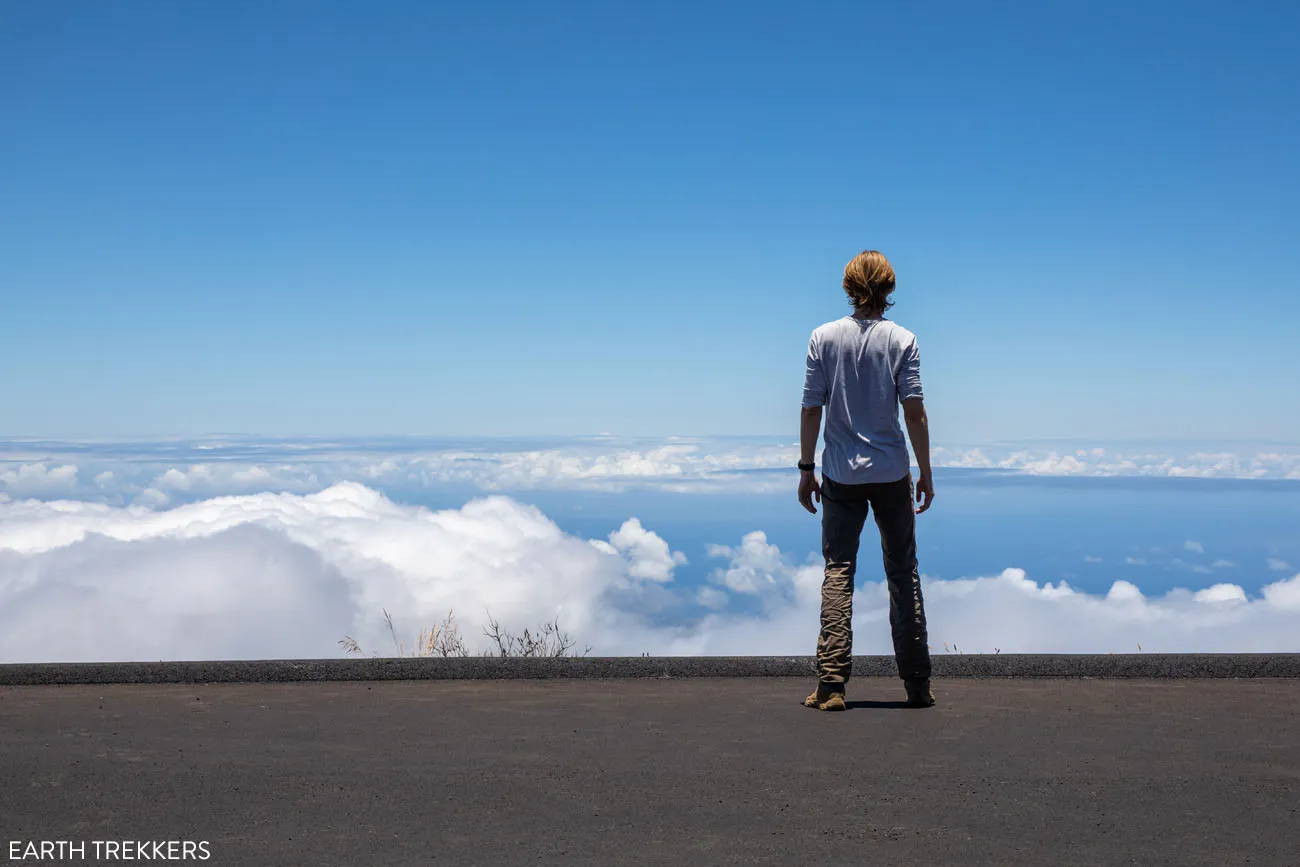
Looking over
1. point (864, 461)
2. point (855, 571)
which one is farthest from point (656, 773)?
point (864, 461)

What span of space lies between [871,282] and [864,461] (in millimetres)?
884

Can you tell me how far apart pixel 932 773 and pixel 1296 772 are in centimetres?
140

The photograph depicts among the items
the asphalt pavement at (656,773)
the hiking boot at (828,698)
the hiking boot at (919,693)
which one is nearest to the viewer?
the asphalt pavement at (656,773)

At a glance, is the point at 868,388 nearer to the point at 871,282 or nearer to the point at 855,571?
the point at 871,282

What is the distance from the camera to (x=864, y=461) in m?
5.63

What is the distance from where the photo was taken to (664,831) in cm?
358

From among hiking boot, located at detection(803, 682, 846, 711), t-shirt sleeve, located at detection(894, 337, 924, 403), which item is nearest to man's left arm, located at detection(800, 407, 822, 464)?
t-shirt sleeve, located at detection(894, 337, 924, 403)

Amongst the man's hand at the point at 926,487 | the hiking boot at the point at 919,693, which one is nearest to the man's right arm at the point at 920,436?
the man's hand at the point at 926,487

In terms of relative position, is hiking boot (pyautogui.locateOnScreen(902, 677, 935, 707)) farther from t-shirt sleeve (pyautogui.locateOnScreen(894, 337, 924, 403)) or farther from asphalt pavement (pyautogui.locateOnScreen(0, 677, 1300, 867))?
t-shirt sleeve (pyautogui.locateOnScreen(894, 337, 924, 403))

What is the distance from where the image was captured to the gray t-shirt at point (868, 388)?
5.59 metres

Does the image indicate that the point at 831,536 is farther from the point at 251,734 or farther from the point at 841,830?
the point at 251,734

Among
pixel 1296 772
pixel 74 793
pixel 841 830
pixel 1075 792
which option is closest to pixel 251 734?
pixel 74 793

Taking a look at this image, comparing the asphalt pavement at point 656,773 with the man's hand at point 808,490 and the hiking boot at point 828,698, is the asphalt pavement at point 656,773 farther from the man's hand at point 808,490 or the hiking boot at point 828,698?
the man's hand at point 808,490

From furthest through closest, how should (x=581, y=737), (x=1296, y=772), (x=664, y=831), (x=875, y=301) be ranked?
(x=875, y=301), (x=581, y=737), (x=1296, y=772), (x=664, y=831)
